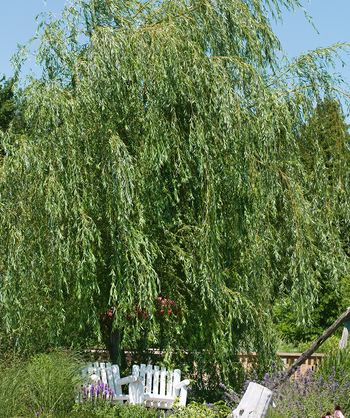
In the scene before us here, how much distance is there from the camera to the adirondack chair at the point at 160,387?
534 centimetres

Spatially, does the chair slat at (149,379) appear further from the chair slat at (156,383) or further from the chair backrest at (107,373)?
the chair backrest at (107,373)

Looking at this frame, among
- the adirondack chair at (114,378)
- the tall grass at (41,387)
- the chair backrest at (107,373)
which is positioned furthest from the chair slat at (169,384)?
the tall grass at (41,387)

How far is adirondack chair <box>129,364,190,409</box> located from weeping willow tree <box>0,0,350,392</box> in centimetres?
36

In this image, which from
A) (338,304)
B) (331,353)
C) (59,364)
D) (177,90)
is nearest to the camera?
(59,364)

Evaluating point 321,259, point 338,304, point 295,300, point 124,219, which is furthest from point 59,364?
point 338,304

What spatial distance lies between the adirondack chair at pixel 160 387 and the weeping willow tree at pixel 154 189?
0.36m

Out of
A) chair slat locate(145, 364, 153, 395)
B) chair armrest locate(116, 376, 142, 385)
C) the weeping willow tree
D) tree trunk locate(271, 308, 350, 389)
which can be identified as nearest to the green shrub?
the weeping willow tree

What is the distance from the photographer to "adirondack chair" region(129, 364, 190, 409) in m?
5.34

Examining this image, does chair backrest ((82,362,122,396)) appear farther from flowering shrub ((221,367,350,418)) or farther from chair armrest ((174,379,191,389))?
flowering shrub ((221,367,350,418))

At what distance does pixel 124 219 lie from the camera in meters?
4.78

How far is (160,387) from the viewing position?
542 cm

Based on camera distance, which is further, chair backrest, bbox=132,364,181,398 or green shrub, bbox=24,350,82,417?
chair backrest, bbox=132,364,181,398

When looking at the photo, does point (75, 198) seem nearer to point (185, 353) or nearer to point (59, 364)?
point (59, 364)

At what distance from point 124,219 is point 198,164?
1.10 metres
